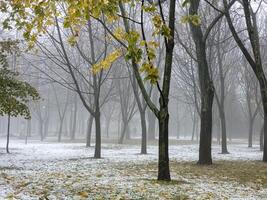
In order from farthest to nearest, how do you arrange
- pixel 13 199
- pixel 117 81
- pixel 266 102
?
1. pixel 117 81
2. pixel 266 102
3. pixel 13 199

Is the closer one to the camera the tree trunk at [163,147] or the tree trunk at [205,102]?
the tree trunk at [163,147]

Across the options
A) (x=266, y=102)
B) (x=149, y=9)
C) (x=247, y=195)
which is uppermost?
(x=149, y=9)

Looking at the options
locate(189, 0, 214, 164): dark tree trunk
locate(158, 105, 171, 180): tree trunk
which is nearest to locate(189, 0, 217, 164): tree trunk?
locate(189, 0, 214, 164): dark tree trunk

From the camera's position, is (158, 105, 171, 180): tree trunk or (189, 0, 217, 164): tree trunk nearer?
(158, 105, 171, 180): tree trunk

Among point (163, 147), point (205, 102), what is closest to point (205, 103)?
point (205, 102)

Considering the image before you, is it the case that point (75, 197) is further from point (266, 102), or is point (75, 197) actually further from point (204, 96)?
point (204, 96)

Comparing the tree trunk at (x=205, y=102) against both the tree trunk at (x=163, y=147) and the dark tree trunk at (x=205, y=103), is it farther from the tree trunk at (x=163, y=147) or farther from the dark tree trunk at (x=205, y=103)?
the tree trunk at (x=163, y=147)

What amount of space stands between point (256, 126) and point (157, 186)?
1910 inches

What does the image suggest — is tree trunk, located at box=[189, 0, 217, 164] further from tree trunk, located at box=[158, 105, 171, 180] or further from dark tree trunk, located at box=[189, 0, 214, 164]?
tree trunk, located at box=[158, 105, 171, 180]

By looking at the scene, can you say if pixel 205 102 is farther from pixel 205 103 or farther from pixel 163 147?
pixel 163 147

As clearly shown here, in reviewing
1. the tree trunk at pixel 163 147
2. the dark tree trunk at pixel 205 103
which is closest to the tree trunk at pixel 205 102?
the dark tree trunk at pixel 205 103

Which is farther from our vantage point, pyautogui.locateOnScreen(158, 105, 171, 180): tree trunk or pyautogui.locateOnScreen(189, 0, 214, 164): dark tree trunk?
pyautogui.locateOnScreen(189, 0, 214, 164): dark tree trunk

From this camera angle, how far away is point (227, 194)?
9.57 metres

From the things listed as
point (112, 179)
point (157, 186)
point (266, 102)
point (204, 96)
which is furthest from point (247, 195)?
point (204, 96)
